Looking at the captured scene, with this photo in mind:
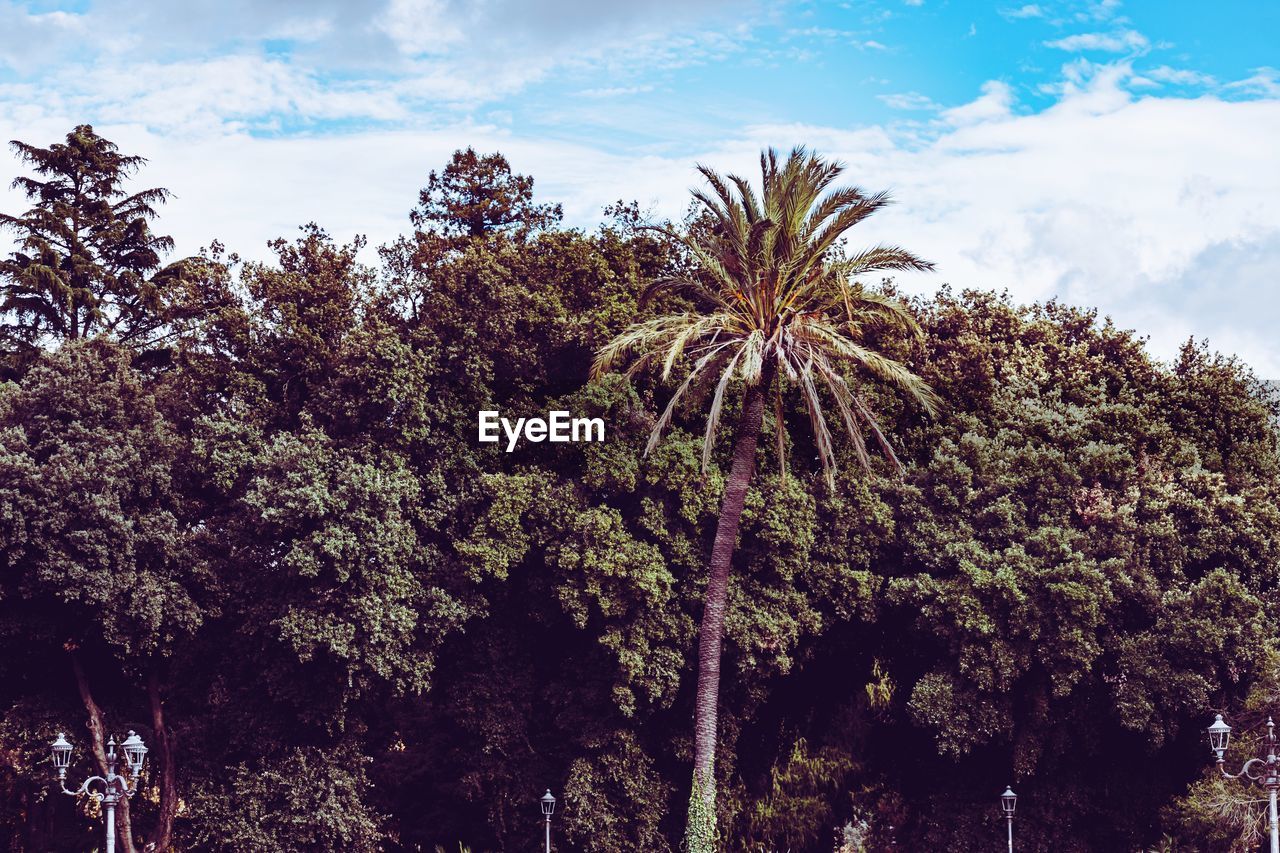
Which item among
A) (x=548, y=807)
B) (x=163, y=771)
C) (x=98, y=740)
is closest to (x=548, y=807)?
(x=548, y=807)

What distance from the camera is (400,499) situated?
27.2 meters

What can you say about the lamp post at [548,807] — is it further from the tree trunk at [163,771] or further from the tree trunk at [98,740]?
the tree trunk at [98,740]

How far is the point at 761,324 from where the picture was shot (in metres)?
26.1

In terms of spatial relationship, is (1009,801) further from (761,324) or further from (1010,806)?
(761,324)

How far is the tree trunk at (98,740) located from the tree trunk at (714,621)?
11.2 m

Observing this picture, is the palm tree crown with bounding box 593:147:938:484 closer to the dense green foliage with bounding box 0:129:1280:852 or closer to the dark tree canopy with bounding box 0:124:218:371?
the dense green foliage with bounding box 0:129:1280:852

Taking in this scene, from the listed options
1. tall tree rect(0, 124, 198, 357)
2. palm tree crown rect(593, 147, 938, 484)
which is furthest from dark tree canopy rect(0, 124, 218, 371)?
palm tree crown rect(593, 147, 938, 484)

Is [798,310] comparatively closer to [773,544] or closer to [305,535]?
[773,544]

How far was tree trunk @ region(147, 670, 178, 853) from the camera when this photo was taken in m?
28.8

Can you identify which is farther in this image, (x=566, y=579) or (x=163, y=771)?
(x=163, y=771)

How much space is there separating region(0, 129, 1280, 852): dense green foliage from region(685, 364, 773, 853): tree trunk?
955mm

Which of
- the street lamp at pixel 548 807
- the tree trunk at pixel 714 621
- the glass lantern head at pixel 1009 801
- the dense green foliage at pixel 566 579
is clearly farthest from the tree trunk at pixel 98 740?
the glass lantern head at pixel 1009 801

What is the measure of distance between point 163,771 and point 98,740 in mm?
1591

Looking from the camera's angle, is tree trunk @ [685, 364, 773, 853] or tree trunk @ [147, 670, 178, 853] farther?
tree trunk @ [147, 670, 178, 853]
